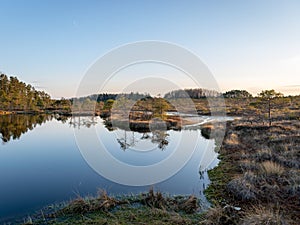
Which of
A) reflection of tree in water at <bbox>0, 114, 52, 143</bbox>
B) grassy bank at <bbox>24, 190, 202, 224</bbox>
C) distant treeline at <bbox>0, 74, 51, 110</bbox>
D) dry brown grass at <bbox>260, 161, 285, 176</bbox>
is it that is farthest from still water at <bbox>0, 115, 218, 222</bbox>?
distant treeline at <bbox>0, 74, 51, 110</bbox>

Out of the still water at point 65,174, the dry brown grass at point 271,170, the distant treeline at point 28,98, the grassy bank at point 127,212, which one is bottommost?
the still water at point 65,174

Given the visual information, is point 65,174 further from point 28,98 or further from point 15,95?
point 28,98

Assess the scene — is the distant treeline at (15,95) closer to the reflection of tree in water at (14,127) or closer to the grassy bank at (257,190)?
the reflection of tree in water at (14,127)

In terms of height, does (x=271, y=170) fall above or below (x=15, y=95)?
below

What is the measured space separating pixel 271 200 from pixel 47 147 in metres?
16.5

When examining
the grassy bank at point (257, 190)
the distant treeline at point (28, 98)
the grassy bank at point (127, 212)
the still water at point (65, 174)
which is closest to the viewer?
the grassy bank at point (257, 190)

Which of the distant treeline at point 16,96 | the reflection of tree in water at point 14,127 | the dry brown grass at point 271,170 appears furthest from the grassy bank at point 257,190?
the distant treeline at point 16,96

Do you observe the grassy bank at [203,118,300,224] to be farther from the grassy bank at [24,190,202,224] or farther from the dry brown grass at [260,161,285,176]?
the grassy bank at [24,190,202,224]

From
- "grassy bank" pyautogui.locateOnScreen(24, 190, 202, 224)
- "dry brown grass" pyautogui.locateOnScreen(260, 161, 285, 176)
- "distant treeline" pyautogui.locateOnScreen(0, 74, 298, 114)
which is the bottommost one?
"grassy bank" pyautogui.locateOnScreen(24, 190, 202, 224)

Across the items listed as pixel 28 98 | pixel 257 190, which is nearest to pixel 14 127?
pixel 257 190

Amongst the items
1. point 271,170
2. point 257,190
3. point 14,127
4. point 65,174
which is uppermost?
point 14,127

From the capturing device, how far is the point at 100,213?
20.6 feet

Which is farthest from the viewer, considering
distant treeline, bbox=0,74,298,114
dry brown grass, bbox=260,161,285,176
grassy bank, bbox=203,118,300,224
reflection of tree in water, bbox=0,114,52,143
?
distant treeline, bbox=0,74,298,114

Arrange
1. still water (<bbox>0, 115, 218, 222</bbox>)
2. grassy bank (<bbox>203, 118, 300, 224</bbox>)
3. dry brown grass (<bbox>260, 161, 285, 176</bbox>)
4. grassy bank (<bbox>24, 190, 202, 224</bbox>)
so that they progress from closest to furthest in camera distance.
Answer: grassy bank (<bbox>203, 118, 300, 224</bbox>)
grassy bank (<bbox>24, 190, 202, 224</bbox>)
still water (<bbox>0, 115, 218, 222</bbox>)
dry brown grass (<bbox>260, 161, 285, 176</bbox>)
